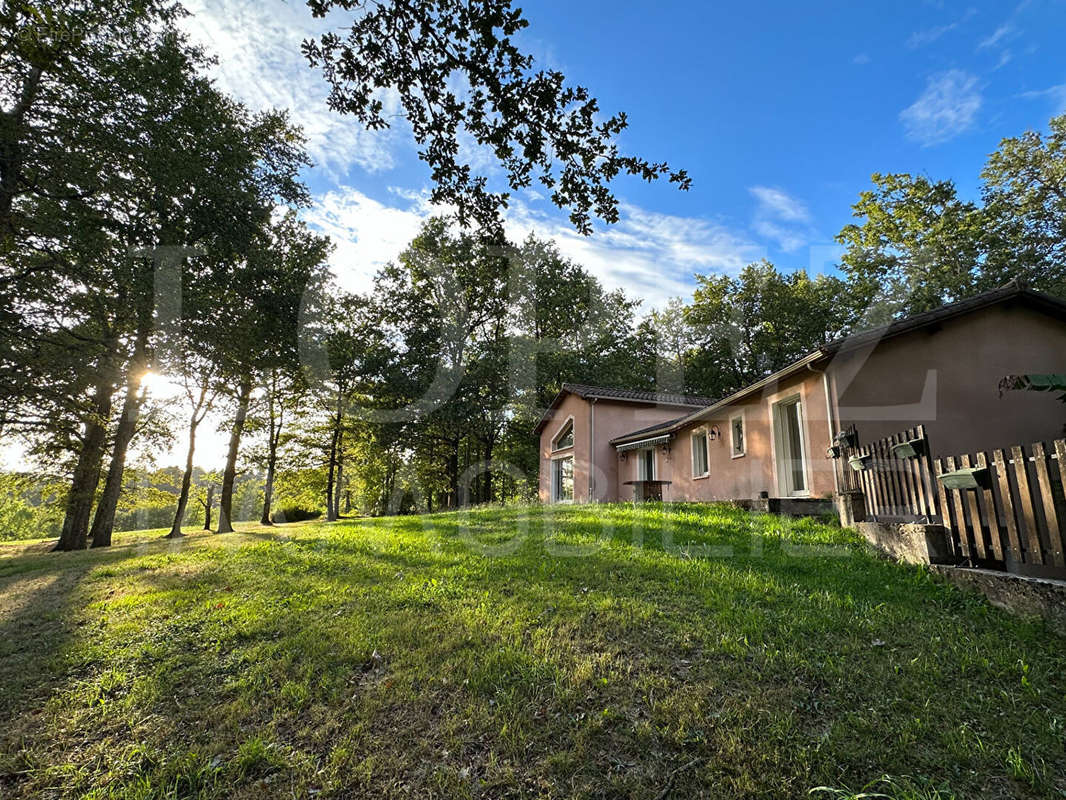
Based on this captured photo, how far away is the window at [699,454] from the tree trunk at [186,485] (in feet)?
64.8

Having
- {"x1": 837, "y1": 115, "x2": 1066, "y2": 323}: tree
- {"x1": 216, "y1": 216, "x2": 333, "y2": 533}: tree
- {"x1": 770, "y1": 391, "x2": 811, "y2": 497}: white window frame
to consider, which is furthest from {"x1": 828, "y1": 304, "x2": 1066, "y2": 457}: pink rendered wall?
{"x1": 837, "y1": 115, "x2": 1066, "y2": 323}: tree

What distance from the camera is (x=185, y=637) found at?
452 centimetres

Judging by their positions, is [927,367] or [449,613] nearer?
[449,613]

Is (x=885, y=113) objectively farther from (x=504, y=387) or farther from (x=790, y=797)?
(x=504, y=387)

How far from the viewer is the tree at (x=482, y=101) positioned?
3324mm

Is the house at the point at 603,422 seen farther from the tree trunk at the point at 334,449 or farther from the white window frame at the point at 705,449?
the tree trunk at the point at 334,449

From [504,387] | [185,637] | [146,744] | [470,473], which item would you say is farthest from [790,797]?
[470,473]

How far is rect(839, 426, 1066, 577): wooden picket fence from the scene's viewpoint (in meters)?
3.97

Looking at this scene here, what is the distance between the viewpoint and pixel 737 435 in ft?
44.0

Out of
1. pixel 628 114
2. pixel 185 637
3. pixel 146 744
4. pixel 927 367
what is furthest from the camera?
pixel 927 367

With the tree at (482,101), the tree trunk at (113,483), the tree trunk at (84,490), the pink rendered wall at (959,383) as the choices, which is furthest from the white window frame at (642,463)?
the tree trunk at (84,490)

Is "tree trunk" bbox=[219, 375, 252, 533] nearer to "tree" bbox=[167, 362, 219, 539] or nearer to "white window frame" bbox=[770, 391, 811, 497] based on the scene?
"tree" bbox=[167, 362, 219, 539]

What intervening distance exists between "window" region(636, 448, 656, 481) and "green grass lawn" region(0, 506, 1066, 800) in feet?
41.2

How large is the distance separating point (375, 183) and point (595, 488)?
51.9 ft
